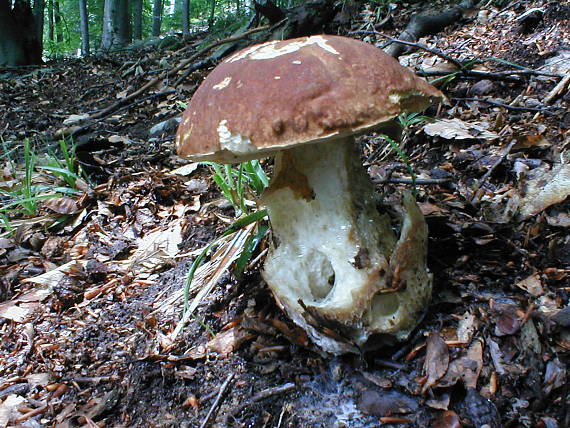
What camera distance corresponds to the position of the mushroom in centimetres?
118

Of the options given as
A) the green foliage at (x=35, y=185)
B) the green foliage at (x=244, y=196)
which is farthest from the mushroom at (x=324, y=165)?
the green foliage at (x=35, y=185)

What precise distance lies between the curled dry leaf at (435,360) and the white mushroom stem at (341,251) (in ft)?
0.31

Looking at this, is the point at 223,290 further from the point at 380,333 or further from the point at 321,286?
the point at 380,333

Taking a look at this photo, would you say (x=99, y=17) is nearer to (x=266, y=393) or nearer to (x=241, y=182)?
(x=241, y=182)

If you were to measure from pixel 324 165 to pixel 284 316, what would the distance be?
2.39ft

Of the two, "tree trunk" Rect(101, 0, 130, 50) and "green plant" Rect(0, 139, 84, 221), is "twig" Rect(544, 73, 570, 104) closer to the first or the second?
"green plant" Rect(0, 139, 84, 221)

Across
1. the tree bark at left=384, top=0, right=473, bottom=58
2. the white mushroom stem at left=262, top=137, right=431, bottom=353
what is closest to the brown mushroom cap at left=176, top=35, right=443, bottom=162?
the white mushroom stem at left=262, top=137, right=431, bottom=353

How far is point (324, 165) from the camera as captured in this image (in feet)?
5.01

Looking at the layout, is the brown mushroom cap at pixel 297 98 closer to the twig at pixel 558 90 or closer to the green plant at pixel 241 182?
the green plant at pixel 241 182

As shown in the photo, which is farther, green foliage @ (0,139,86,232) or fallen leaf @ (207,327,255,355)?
green foliage @ (0,139,86,232)

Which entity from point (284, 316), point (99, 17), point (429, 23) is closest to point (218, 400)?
point (284, 316)

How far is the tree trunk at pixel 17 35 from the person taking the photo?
833cm

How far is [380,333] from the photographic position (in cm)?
153

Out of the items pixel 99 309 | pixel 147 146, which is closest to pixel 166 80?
pixel 147 146
